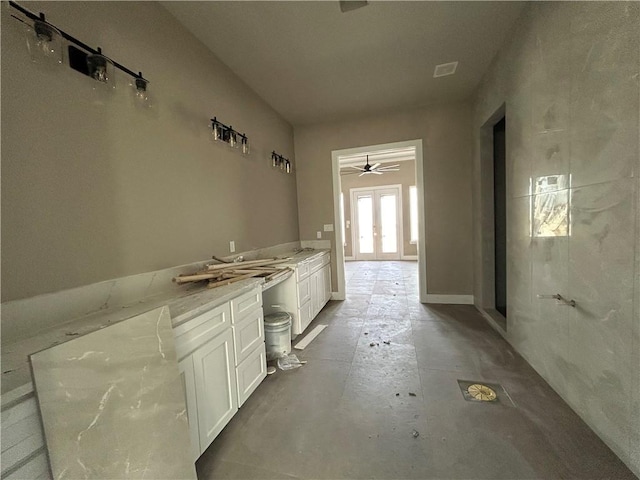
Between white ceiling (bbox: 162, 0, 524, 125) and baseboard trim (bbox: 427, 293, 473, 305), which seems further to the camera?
baseboard trim (bbox: 427, 293, 473, 305)

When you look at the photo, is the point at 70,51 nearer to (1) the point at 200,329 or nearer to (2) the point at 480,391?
(1) the point at 200,329

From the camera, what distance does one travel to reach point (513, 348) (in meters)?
2.50

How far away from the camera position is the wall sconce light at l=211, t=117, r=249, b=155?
238 cm

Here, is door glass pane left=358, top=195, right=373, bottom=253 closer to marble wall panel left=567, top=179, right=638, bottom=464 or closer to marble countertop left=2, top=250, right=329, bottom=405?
marble countertop left=2, top=250, right=329, bottom=405

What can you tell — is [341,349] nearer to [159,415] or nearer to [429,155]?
[159,415]

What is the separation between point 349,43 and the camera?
7.91 feet

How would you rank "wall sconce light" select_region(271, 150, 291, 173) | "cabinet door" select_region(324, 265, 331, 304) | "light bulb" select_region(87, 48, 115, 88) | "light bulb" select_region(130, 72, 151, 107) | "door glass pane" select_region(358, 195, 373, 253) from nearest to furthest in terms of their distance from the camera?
"light bulb" select_region(87, 48, 115, 88) < "light bulb" select_region(130, 72, 151, 107) < "wall sconce light" select_region(271, 150, 291, 173) < "cabinet door" select_region(324, 265, 331, 304) < "door glass pane" select_region(358, 195, 373, 253)

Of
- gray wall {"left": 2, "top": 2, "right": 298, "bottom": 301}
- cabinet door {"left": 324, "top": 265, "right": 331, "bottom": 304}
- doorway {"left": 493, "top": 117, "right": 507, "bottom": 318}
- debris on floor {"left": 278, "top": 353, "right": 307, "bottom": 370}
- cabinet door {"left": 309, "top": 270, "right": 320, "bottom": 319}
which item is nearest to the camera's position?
gray wall {"left": 2, "top": 2, "right": 298, "bottom": 301}

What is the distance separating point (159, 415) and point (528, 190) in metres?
2.87

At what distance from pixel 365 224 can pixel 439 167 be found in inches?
192

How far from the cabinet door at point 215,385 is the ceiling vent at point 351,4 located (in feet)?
8.31

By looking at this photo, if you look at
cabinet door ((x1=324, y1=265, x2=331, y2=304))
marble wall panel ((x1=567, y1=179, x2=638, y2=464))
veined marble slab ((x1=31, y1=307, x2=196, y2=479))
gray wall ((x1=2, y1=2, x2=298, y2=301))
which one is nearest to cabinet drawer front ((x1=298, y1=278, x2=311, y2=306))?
cabinet door ((x1=324, y1=265, x2=331, y2=304))


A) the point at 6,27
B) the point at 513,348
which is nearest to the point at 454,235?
the point at 513,348

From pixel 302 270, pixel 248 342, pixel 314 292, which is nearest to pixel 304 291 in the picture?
pixel 302 270
